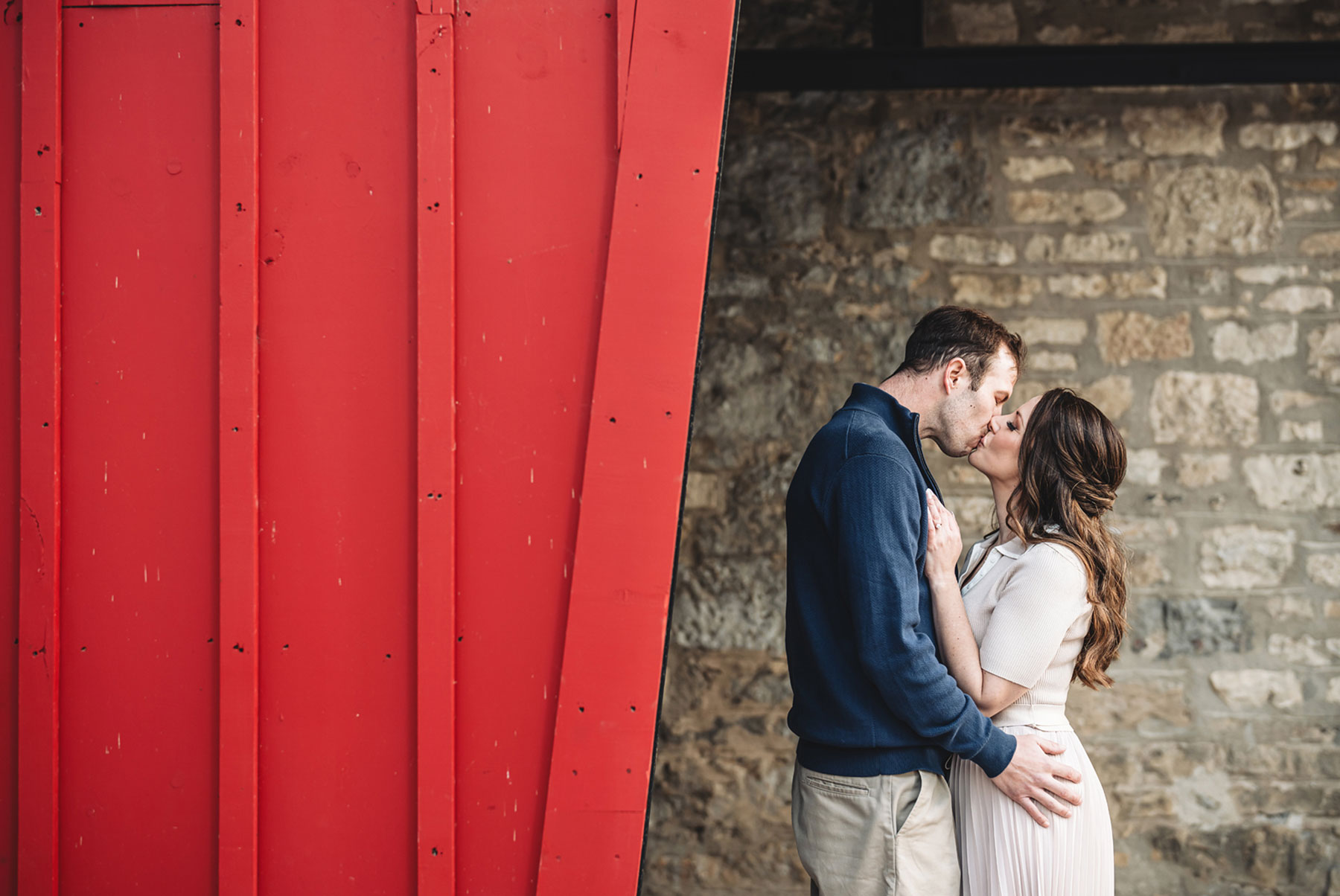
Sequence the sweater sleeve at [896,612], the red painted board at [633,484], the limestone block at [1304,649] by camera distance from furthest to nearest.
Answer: the limestone block at [1304,649]
the sweater sleeve at [896,612]
the red painted board at [633,484]

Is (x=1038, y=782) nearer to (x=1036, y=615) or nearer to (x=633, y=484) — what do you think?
(x=1036, y=615)

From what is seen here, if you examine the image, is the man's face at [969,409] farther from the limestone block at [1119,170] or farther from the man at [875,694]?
the limestone block at [1119,170]

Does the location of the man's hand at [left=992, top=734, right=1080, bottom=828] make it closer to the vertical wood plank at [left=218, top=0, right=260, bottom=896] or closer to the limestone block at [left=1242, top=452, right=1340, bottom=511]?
the vertical wood plank at [left=218, top=0, right=260, bottom=896]

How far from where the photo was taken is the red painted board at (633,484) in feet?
5.50

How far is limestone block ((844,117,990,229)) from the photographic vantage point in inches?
144

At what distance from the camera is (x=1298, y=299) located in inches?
141

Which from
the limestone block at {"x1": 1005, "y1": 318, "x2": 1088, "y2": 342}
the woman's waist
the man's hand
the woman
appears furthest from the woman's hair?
the limestone block at {"x1": 1005, "y1": 318, "x2": 1088, "y2": 342}

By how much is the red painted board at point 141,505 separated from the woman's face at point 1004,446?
69.3 inches

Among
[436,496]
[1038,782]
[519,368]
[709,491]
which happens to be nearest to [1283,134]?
[709,491]

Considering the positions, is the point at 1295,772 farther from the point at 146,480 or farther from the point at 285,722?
the point at 146,480

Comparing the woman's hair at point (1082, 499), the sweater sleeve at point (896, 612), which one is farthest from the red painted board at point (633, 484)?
the woman's hair at point (1082, 499)

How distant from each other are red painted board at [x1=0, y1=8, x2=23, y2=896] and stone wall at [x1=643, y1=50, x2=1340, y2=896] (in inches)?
90.5

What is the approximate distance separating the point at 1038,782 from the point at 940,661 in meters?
0.32

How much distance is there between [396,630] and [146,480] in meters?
0.57
